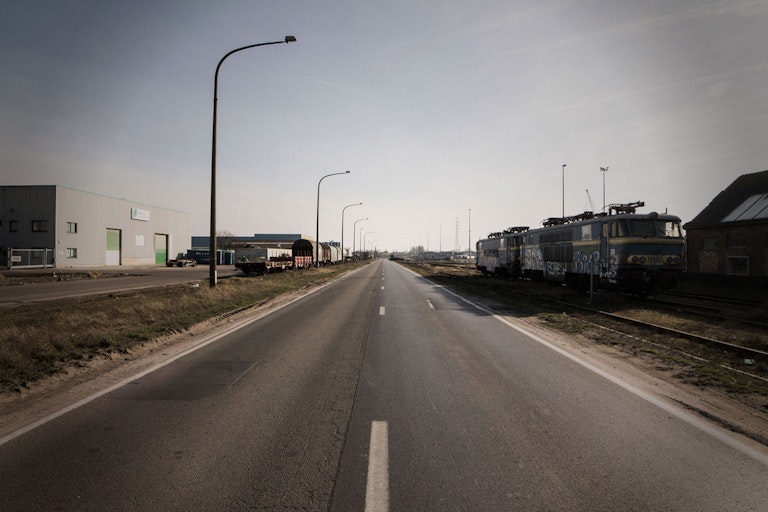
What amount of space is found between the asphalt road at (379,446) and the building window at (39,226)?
53977 millimetres

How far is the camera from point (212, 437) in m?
4.16

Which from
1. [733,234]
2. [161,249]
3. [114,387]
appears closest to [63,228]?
[161,249]

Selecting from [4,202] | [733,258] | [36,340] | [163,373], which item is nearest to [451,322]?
[163,373]

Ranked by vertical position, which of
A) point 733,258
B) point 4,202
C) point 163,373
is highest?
point 4,202

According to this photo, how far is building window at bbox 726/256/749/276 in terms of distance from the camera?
92.3 feet

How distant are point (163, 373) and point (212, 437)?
9.89 feet

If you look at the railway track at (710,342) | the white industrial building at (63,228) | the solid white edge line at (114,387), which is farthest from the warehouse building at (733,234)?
the white industrial building at (63,228)

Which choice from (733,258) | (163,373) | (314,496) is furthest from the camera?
(733,258)

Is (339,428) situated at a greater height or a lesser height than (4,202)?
lesser

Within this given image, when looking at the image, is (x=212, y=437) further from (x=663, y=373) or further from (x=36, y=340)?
→ (x=663, y=373)

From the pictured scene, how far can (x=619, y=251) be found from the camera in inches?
672

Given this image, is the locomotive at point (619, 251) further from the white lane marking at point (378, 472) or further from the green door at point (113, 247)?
the green door at point (113, 247)

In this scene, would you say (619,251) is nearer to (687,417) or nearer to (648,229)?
(648,229)

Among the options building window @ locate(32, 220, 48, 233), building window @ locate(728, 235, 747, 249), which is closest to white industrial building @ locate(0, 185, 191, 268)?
building window @ locate(32, 220, 48, 233)
